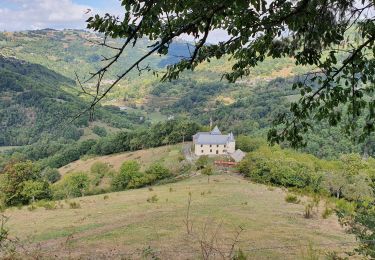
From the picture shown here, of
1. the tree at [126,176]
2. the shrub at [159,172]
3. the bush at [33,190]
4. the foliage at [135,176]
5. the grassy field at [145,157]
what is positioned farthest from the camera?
the grassy field at [145,157]

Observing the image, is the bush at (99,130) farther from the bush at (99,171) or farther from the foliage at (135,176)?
the foliage at (135,176)

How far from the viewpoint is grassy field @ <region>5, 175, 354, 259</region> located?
33.0 feet

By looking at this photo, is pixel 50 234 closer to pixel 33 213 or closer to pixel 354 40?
pixel 33 213

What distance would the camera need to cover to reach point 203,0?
4.63 metres

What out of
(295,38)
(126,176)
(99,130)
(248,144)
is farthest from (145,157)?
(99,130)

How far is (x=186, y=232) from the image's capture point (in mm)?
12359

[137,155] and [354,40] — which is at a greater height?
[354,40]

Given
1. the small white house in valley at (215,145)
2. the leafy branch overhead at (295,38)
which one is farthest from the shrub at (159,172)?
the leafy branch overhead at (295,38)

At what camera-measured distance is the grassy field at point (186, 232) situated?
10.1m

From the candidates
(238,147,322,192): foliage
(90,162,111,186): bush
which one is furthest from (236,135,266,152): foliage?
(90,162,111,186): bush

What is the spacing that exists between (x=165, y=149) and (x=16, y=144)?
12318cm

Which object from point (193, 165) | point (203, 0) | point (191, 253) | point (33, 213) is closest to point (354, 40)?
point (203, 0)

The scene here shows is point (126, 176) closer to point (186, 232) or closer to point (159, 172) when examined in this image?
point (159, 172)

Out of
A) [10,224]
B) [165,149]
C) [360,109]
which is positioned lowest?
[165,149]
